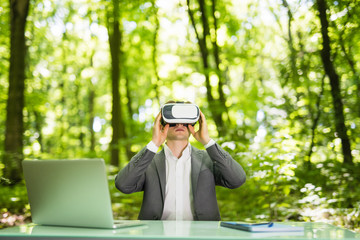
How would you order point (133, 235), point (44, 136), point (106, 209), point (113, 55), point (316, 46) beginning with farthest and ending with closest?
point (44, 136) → point (113, 55) → point (316, 46) → point (106, 209) → point (133, 235)

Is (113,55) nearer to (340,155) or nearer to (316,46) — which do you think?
(316,46)

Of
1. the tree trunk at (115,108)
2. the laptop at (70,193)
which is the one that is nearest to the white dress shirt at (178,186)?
the laptop at (70,193)

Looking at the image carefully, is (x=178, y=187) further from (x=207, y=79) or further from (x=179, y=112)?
(x=207, y=79)

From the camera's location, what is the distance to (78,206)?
1.68m

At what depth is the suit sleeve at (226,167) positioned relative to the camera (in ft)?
7.91

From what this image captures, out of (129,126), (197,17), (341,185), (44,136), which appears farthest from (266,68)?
(44,136)

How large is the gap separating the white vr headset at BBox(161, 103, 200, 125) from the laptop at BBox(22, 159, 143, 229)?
0.61 meters

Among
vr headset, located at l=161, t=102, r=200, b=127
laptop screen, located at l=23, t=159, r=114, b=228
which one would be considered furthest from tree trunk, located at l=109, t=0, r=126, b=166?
laptop screen, located at l=23, t=159, r=114, b=228

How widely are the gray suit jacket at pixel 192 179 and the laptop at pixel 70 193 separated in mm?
583

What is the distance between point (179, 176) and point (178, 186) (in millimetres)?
68

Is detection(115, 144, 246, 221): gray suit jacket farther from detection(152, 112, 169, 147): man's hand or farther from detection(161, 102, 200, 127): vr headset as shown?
detection(161, 102, 200, 127): vr headset

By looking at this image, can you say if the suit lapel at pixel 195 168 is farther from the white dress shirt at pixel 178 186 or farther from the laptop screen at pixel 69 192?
the laptop screen at pixel 69 192

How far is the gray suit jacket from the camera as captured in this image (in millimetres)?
2398

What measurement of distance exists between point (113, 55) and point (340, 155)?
15.2ft
